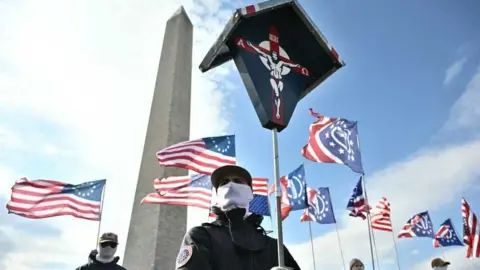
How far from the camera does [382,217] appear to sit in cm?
1339

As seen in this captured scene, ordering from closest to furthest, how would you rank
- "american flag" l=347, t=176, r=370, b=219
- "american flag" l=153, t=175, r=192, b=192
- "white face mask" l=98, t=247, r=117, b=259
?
"white face mask" l=98, t=247, r=117, b=259
"american flag" l=153, t=175, r=192, b=192
"american flag" l=347, t=176, r=370, b=219

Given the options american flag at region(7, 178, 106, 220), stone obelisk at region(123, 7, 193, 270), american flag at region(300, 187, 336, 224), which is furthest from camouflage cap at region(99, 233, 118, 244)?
american flag at region(300, 187, 336, 224)

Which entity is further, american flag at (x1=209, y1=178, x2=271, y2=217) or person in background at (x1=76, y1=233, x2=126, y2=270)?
american flag at (x1=209, y1=178, x2=271, y2=217)

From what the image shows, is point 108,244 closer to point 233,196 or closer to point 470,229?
point 233,196

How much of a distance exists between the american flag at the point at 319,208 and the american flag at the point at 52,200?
21.2 feet

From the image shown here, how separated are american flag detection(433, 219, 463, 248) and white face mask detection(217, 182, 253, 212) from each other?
1525cm

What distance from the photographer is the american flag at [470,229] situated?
12562 mm

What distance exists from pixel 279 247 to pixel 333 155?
278 inches

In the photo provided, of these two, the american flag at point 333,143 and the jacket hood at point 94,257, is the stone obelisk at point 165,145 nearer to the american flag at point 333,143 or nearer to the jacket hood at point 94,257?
the american flag at point 333,143

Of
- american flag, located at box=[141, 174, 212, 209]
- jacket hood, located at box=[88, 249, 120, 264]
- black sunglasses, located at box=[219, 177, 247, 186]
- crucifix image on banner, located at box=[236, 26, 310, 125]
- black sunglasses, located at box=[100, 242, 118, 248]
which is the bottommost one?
black sunglasses, located at box=[219, 177, 247, 186]

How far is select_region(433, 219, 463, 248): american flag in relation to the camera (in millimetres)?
14922

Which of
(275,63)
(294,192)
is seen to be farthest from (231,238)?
(294,192)

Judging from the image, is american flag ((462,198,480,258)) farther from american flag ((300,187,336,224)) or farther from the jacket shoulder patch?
the jacket shoulder patch

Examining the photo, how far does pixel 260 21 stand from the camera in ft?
9.29
